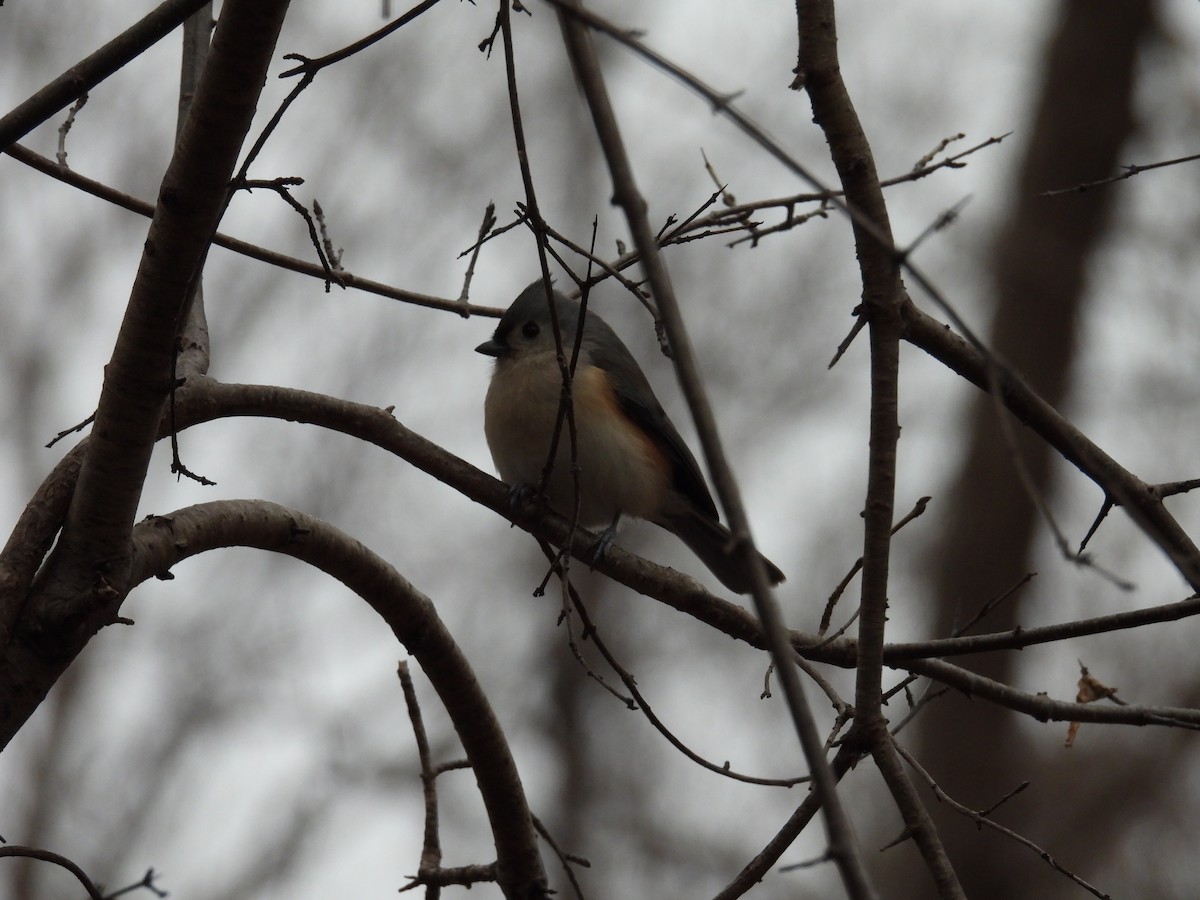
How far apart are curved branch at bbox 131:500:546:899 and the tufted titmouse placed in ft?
4.80

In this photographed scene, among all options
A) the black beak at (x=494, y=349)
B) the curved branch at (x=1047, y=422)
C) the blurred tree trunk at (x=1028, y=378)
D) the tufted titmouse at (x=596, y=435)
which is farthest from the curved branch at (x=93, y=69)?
the blurred tree trunk at (x=1028, y=378)

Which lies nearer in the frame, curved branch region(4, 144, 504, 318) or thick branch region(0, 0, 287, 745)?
thick branch region(0, 0, 287, 745)

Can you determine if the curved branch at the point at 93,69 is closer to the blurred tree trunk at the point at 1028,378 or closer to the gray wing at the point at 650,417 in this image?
the gray wing at the point at 650,417

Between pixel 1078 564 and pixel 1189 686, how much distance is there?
8.55 meters

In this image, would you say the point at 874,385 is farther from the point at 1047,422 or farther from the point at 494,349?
the point at 494,349

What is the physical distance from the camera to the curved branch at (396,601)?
2547mm

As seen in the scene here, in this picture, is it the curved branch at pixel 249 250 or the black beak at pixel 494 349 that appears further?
the black beak at pixel 494 349

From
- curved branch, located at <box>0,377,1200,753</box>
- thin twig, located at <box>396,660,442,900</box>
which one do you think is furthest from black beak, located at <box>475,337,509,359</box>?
thin twig, located at <box>396,660,442,900</box>

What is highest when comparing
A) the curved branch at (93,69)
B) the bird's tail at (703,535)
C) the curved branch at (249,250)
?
the bird's tail at (703,535)

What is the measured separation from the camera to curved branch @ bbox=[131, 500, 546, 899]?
8.36 feet

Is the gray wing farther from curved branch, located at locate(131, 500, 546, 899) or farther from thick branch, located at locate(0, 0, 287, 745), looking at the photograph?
thick branch, located at locate(0, 0, 287, 745)

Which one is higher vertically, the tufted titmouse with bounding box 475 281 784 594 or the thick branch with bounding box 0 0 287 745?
the tufted titmouse with bounding box 475 281 784 594

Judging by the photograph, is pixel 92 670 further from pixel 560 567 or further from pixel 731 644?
pixel 560 567

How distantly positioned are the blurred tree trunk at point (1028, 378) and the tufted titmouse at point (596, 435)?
4536 millimetres
